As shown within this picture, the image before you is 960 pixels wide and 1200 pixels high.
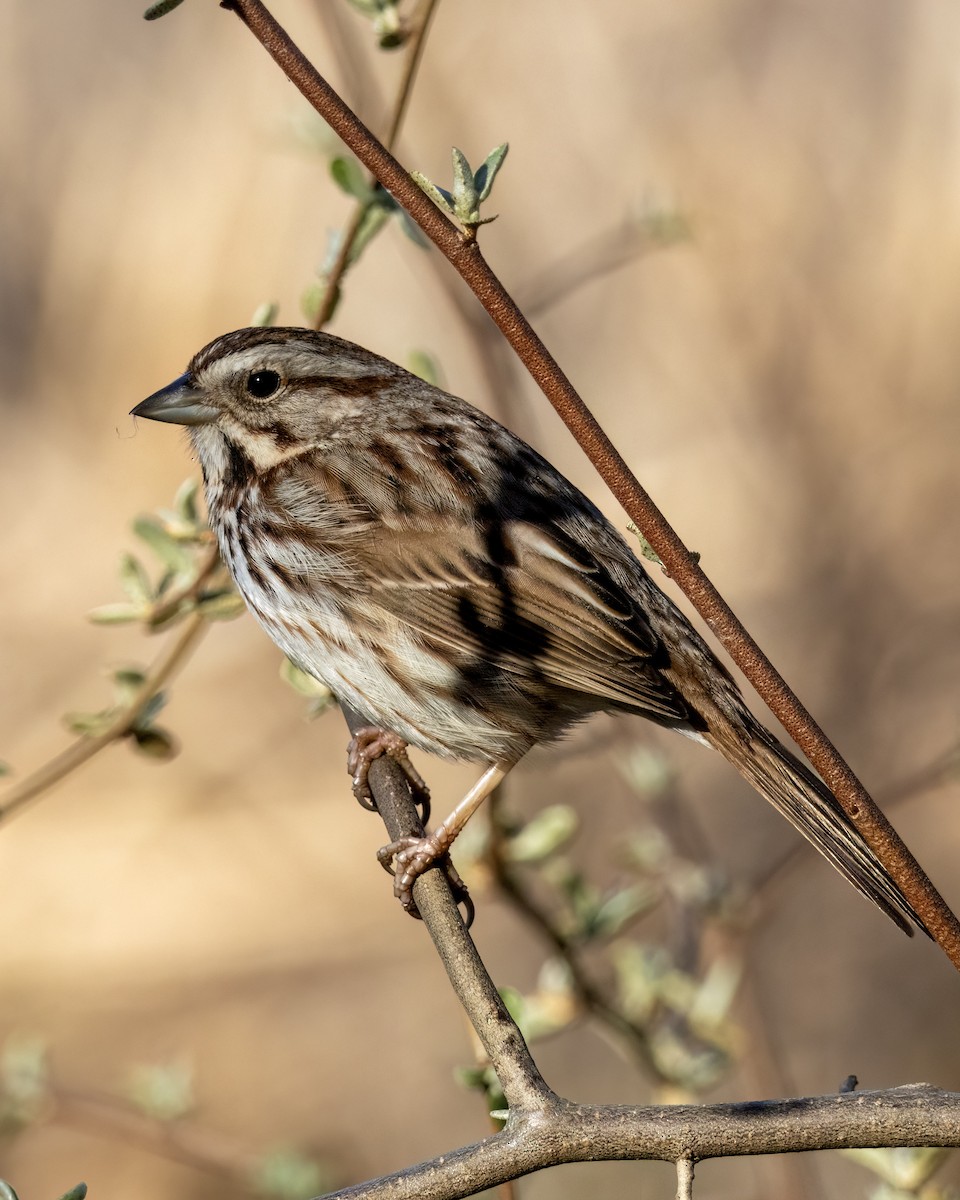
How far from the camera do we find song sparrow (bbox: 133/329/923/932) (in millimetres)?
2918

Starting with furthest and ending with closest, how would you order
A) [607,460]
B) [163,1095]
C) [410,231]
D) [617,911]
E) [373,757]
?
[163,1095]
[373,757]
[617,911]
[410,231]
[607,460]

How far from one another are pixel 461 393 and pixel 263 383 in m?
3.23

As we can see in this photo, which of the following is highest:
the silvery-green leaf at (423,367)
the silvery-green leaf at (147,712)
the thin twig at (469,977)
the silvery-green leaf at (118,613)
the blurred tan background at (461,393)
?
the blurred tan background at (461,393)

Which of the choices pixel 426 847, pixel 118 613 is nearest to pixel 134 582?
pixel 118 613

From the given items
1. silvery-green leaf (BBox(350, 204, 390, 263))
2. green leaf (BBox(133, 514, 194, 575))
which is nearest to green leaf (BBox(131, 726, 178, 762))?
green leaf (BBox(133, 514, 194, 575))

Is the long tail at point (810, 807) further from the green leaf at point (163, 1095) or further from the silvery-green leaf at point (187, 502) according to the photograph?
the green leaf at point (163, 1095)

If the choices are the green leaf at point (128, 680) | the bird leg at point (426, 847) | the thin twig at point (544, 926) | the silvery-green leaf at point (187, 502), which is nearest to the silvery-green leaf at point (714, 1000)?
the thin twig at point (544, 926)

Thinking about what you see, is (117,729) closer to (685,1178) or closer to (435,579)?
(435,579)

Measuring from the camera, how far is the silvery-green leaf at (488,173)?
1.66 meters

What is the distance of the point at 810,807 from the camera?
2715 millimetres

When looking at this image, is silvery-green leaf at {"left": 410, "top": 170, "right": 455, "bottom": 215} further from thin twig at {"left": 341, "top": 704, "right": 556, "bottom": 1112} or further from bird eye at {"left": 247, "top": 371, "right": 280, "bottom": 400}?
bird eye at {"left": 247, "top": 371, "right": 280, "bottom": 400}

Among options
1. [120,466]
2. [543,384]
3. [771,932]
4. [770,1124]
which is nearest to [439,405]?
[543,384]

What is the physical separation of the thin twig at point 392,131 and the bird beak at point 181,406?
0.43m

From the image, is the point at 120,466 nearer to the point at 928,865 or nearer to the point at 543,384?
the point at 928,865
